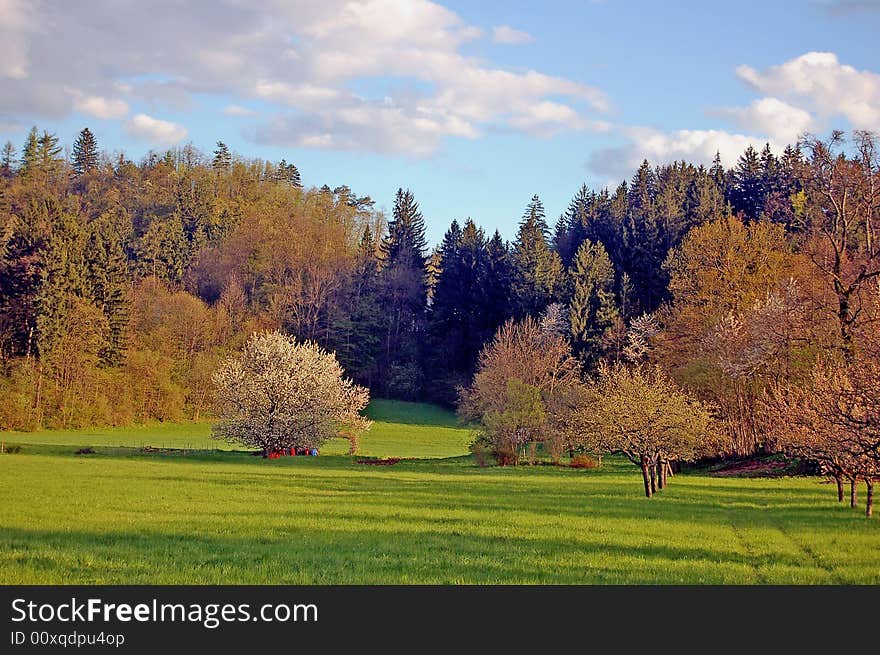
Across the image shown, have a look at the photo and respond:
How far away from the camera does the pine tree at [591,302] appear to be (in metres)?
99.4

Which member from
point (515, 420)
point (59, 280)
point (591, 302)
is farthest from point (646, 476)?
point (591, 302)

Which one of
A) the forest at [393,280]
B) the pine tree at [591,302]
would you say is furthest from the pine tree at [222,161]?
→ the pine tree at [591,302]

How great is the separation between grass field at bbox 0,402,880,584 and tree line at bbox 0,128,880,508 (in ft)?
53.9

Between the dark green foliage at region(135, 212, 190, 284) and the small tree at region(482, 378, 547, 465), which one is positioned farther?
the dark green foliage at region(135, 212, 190, 284)

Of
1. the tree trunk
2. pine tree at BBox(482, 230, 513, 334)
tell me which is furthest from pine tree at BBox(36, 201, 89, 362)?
the tree trunk

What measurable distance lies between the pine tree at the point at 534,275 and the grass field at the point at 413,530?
64.1 metres

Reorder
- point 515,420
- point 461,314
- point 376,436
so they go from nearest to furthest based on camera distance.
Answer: point 515,420
point 376,436
point 461,314

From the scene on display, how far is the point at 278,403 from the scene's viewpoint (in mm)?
64875

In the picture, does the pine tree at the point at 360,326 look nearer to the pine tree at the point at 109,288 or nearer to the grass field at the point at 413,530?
the pine tree at the point at 109,288

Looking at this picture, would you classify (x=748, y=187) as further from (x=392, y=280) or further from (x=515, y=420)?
(x=515, y=420)

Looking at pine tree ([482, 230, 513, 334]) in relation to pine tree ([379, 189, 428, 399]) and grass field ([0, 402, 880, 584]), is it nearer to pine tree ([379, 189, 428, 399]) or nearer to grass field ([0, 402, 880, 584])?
pine tree ([379, 189, 428, 399])

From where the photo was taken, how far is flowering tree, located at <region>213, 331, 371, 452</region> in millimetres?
64188

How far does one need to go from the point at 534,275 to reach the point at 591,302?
10054 millimetres
